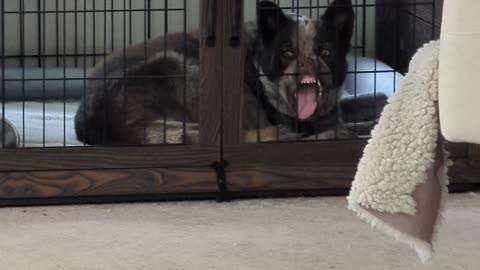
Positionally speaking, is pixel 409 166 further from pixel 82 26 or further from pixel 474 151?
pixel 82 26

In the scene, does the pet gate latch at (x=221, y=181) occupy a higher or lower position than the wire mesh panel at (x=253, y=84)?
lower

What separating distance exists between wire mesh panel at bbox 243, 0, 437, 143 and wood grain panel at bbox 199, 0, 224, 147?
0.24 feet

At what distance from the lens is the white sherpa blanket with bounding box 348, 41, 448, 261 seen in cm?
118

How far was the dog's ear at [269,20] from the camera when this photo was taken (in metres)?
2.10

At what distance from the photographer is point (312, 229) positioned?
1889 mm

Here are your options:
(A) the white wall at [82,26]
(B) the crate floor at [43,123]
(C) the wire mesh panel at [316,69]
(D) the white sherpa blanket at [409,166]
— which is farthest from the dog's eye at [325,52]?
(D) the white sherpa blanket at [409,166]

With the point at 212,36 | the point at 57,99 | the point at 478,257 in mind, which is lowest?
the point at 478,257

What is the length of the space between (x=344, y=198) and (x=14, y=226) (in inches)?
27.9

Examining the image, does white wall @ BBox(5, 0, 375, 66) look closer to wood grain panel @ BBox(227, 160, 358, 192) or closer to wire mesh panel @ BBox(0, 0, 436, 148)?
wire mesh panel @ BBox(0, 0, 436, 148)

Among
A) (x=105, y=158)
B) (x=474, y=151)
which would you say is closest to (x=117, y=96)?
(x=105, y=158)

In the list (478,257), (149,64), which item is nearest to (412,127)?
(478,257)

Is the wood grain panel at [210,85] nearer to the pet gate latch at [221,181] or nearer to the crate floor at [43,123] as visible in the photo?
the pet gate latch at [221,181]

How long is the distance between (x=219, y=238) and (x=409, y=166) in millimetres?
698

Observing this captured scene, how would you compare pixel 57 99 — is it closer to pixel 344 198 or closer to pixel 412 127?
pixel 344 198
